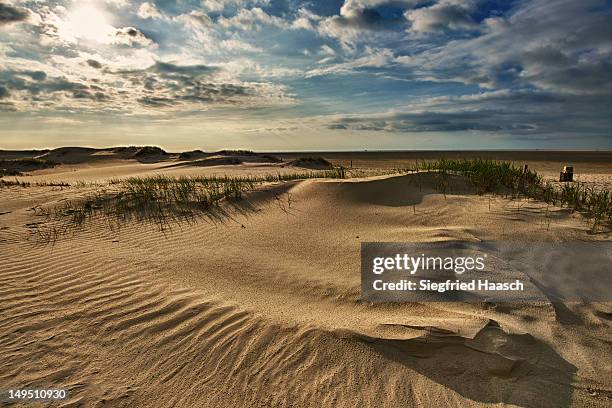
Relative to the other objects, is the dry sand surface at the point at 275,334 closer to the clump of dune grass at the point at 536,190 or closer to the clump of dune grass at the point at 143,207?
the clump of dune grass at the point at 536,190

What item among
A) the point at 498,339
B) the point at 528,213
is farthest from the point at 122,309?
the point at 528,213

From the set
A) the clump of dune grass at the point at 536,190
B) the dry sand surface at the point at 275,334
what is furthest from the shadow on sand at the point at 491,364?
the clump of dune grass at the point at 536,190

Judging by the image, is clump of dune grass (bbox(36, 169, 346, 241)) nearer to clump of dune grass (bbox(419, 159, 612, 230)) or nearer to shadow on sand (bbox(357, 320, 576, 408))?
shadow on sand (bbox(357, 320, 576, 408))

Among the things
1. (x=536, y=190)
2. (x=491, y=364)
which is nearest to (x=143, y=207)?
(x=491, y=364)

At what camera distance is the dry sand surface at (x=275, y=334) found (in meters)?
2.44

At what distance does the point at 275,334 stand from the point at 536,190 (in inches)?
275

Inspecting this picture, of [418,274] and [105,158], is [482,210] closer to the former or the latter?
[418,274]

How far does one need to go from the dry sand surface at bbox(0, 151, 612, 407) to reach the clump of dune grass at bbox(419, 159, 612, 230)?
0.89 meters

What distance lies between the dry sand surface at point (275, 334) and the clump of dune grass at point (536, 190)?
0.89 metres

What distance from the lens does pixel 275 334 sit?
9.73 ft

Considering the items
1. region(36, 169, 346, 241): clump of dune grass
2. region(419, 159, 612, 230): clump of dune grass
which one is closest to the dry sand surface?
region(419, 159, 612, 230): clump of dune grass

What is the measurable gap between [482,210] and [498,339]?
388 cm

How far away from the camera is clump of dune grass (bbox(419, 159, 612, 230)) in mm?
5898

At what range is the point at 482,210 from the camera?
6160 mm
